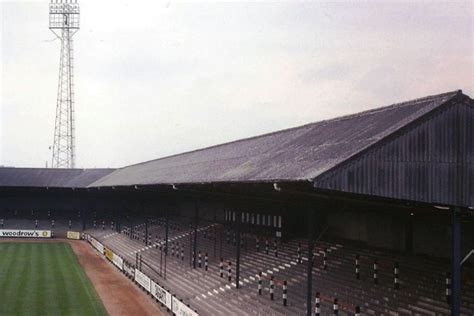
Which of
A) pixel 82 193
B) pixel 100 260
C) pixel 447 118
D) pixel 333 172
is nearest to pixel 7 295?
pixel 100 260

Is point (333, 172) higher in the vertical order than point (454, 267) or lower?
higher

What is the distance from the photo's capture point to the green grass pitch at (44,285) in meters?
29.2

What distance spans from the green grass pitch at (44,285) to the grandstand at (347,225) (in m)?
3.29

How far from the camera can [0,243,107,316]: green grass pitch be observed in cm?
2918

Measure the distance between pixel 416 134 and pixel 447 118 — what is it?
1.17 metres

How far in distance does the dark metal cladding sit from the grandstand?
3cm

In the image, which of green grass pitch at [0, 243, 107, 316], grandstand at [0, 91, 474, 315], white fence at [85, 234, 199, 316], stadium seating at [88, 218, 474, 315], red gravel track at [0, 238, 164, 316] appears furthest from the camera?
red gravel track at [0, 238, 164, 316]

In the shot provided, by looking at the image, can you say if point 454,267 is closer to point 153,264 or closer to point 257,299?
point 257,299

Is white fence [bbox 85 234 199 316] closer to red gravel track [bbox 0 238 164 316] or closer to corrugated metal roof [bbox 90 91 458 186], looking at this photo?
red gravel track [bbox 0 238 164 316]

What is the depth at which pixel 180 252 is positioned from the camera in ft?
142

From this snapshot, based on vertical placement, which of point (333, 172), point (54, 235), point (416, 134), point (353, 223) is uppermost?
point (416, 134)

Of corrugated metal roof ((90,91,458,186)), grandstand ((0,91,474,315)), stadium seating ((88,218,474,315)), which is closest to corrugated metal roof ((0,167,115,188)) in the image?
grandstand ((0,91,474,315))

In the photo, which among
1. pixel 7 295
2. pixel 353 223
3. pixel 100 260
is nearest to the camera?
pixel 353 223

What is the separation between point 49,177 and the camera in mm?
76062
